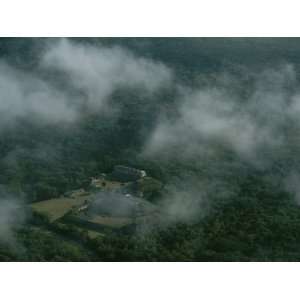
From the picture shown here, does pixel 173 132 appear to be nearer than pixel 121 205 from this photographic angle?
No

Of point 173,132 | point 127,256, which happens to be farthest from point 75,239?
point 173,132

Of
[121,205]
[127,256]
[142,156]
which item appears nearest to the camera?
[127,256]

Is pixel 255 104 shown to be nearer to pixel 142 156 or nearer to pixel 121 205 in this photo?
pixel 142 156

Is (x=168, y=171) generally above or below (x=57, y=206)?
above

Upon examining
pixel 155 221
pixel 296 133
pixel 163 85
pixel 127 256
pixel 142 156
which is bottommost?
pixel 127 256

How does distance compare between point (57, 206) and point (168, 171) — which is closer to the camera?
point (57, 206)

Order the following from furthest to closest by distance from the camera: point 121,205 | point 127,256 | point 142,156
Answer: point 142,156 → point 121,205 → point 127,256

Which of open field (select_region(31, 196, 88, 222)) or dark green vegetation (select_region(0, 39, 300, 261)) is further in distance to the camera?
open field (select_region(31, 196, 88, 222))

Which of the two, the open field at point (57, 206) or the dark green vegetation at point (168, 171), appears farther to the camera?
the open field at point (57, 206)
